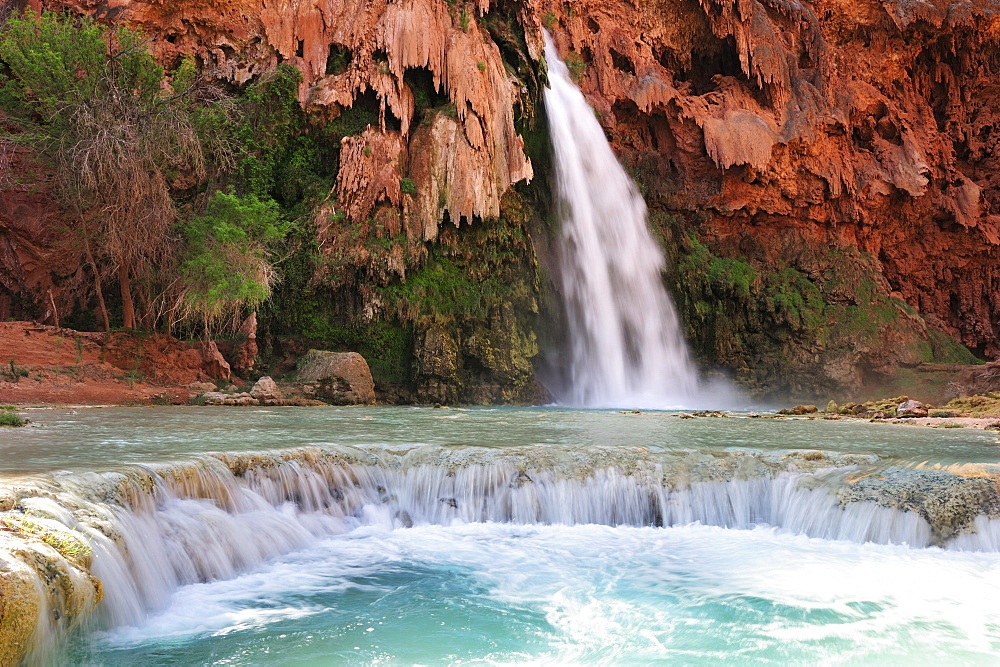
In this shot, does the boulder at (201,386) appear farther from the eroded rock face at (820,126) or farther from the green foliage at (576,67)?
the eroded rock face at (820,126)

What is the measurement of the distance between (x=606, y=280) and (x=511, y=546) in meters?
18.5

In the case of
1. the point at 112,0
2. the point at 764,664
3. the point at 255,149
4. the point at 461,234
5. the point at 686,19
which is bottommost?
the point at 764,664

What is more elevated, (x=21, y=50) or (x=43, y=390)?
(x=21, y=50)

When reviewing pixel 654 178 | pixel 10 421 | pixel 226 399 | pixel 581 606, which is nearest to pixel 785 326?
pixel 654 178

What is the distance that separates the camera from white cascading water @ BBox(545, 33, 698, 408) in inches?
903

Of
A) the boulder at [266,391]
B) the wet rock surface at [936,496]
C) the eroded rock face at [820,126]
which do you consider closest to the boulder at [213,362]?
the boulder at [266,391]

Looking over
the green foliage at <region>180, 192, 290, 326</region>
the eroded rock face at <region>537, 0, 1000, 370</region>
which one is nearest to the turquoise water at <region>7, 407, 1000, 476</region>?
the green foliage at <region>180, 192, 290, 326</region>

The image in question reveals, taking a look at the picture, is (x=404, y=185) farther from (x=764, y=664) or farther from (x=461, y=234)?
(x=764, y=664)

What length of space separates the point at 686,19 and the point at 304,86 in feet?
52.6

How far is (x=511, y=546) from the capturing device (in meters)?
6.01

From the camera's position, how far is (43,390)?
41.8ft

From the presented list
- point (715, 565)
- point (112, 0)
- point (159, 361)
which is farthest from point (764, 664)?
point (112, 0)

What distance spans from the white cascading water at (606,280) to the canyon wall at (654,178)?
0.82 m

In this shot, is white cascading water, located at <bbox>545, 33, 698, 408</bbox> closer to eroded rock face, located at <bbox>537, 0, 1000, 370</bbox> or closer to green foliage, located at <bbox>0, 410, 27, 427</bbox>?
eroded rock face, located at <bbox>537, 0, 1000, 370</bbox>
